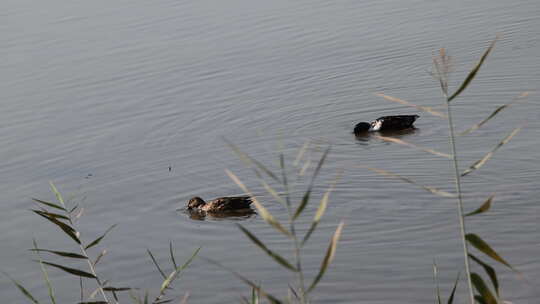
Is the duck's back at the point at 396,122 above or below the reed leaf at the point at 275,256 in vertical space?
below

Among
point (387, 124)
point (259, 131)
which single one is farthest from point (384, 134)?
point (259, 131)

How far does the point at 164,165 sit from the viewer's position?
10922 millimetres

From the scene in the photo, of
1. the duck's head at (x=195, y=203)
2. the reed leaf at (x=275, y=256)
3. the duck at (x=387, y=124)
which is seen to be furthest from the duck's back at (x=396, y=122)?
the reed leaf at (x=275, y=256)

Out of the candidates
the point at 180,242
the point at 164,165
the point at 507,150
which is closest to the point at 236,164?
the point at 164,165

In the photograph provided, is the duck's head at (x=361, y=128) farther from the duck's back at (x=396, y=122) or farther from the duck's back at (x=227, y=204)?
the duck's back at (x=227, y=204)

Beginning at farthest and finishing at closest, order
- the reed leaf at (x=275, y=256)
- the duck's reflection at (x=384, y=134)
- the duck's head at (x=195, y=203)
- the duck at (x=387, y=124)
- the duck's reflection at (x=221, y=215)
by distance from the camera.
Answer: the duck at (x=387, y=124) < the duck's reflection at (x=384, y=134) < the duck's head at (x=195, y=203) < the duck's reflection at (x=221, y=215) < the reed leaf at (x=275, y=256)

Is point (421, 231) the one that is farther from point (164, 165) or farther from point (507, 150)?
point (164, 165)

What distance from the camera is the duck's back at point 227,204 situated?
29.0ft

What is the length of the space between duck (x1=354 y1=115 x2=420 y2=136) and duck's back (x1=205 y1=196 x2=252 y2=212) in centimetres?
268

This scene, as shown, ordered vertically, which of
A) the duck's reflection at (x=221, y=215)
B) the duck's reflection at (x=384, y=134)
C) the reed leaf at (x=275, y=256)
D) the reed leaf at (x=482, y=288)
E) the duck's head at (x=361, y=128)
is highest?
the reed leaf at (x=275, y=256)

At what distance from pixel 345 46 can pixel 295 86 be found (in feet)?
7.14

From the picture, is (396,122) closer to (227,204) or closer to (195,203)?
(227,204)

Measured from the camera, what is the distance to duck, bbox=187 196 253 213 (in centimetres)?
883

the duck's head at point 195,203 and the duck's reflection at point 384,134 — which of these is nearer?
the duck's head at point 195,203
